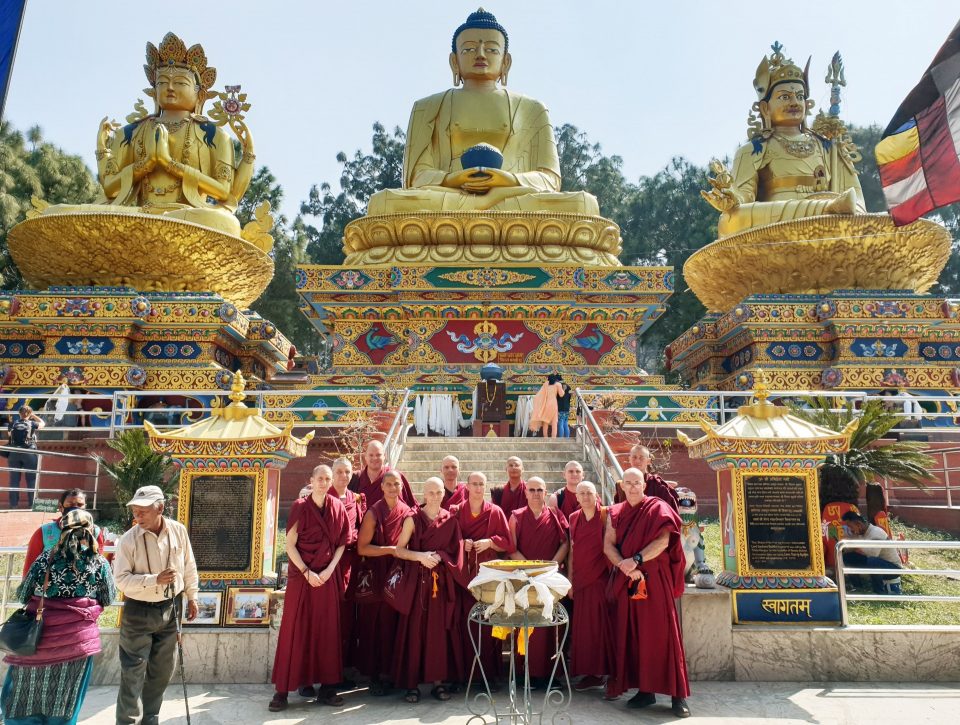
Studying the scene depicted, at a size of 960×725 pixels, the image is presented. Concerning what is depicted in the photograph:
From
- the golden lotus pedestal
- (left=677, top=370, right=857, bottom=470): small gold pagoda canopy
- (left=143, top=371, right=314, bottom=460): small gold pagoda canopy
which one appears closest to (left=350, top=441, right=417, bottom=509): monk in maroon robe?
(left=143, top=371, right=314, bottom=460): small gold pagoda canopy

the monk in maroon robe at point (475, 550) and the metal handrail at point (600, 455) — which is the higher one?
the metal handrail at point (600, 455)

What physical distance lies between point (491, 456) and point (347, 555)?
455cm

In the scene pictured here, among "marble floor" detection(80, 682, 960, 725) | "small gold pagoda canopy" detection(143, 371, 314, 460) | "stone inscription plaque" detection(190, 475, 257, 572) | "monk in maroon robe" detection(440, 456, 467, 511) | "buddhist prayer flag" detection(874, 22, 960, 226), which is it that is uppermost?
"buddhist prayer flag" detection(874, 22, 960, 226)

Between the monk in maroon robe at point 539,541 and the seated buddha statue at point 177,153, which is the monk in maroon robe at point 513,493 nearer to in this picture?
the monk in maroon robe at point 539,541

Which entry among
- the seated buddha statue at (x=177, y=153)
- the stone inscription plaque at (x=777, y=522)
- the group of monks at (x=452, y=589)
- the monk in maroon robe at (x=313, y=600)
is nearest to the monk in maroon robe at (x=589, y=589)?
the group of monks at (x=452, y=589)

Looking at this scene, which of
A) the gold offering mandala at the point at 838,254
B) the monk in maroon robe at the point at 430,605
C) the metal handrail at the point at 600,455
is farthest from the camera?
the gold offering mandala at the point at 838,254

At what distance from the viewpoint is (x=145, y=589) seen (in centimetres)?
461

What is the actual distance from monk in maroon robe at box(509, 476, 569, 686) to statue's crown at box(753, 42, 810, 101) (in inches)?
633

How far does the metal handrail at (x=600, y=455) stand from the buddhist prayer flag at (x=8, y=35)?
→ 5.55 m

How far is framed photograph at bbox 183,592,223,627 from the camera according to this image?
6.18m

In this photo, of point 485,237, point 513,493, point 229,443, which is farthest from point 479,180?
point 229,443

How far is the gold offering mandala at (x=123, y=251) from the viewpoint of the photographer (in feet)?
50.6

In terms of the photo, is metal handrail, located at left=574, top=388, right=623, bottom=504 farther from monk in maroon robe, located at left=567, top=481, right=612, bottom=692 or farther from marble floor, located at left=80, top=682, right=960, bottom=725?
marble floor, located at left=80, top=682, right=960, bottom=725

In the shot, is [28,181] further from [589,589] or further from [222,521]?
[589,589]
